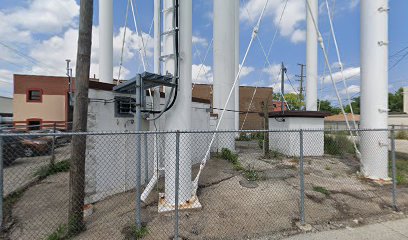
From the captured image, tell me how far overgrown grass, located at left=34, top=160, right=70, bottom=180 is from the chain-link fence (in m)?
0.03

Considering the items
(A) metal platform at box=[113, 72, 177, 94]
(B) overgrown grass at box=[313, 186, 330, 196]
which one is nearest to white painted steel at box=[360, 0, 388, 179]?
(B) overgrown grass at box=[313, 186, 330, 196]

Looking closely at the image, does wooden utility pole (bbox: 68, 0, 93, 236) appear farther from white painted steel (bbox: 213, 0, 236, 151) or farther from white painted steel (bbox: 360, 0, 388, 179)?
white painted steel (bbox: 213, 0, 236, 151)

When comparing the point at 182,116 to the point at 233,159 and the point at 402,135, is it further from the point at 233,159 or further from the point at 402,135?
the point at 402,135

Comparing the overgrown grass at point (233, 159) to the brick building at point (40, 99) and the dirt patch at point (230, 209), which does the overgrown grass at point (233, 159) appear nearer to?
→ the dirt patch at point (230, 209)

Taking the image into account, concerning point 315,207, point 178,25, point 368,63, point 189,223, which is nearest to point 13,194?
point 189,223

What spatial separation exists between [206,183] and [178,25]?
3.78 m

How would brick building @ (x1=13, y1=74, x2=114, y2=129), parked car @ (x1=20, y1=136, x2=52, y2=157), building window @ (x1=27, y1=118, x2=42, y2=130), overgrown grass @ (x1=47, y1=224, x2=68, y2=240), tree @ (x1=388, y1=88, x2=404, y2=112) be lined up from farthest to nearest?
tree @ (x1=388, y1=88, x2=404, y2=112) < brick building @ (x1=13, y1=74, x2=114, y2=129) < parked car @ (x1=20, y1=136, x2=52, y2=157) < building window @ (x1=27, y1=118, x2=42, y2=130) < overgrown grass @ (x1=47, y1=224, x2=68, y2=240)

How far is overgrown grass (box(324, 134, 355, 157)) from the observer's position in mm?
11859

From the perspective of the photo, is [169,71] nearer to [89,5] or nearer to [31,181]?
[89,5]

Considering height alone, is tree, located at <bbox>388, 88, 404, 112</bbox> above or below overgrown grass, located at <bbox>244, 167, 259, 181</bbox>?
above

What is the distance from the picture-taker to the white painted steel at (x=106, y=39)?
1027cm

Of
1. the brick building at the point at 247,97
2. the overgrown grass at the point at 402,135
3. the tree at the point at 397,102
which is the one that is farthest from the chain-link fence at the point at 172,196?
the tree at the point at 397,102

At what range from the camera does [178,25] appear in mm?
4977

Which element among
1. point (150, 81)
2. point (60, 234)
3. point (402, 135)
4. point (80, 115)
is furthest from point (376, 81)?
point (402, 135)
